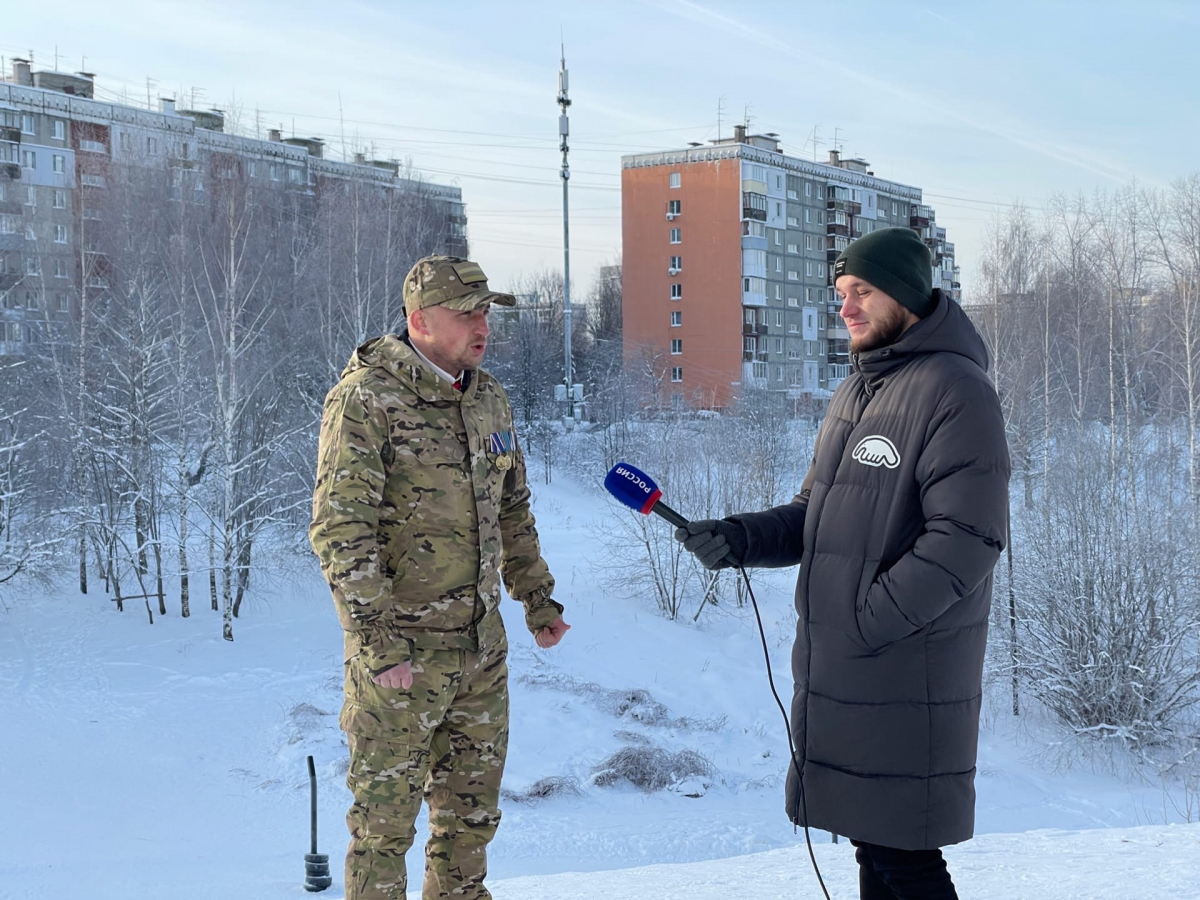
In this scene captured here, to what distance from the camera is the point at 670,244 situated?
40.0 m

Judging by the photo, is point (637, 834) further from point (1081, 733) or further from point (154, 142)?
point (154, 142)

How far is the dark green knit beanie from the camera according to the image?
2.37 m

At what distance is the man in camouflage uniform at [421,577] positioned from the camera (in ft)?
8.73

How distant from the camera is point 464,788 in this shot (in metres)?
2.86

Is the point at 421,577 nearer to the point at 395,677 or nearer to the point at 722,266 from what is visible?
the point at 395,677

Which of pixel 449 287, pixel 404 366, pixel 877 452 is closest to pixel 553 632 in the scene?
pixel 404 366

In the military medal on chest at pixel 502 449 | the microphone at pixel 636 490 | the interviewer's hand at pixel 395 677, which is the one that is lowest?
the interviewer's hand at pixel 395 677

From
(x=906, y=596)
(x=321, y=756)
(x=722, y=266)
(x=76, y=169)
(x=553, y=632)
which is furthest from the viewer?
(x=722, y=266)

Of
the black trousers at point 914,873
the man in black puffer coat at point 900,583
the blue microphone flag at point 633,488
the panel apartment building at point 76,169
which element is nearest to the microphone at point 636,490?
the blue microphone flag at point 633,488

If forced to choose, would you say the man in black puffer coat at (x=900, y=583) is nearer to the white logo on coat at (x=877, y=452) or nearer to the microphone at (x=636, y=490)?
the white logo on coat at (x=877, y=452)

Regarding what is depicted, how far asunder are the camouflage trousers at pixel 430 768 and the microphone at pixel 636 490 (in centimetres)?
58

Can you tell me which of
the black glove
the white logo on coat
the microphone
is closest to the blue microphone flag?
the microphone

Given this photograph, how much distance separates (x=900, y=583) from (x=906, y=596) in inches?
1.1

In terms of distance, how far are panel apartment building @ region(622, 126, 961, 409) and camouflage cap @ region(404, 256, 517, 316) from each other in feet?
112
